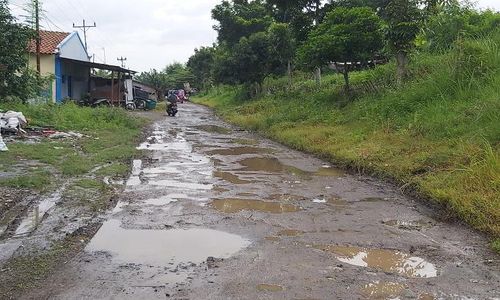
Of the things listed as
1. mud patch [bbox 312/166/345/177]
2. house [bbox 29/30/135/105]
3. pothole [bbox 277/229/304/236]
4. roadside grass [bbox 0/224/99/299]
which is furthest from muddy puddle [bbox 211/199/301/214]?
house [bbox 29/30/135/105]

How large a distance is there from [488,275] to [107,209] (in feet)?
15.6

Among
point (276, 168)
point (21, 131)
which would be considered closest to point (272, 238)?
point (276, 168)

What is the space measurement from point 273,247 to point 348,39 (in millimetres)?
12081

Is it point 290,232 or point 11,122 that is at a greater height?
point 11,122

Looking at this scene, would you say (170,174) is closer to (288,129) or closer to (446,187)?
(446,187)

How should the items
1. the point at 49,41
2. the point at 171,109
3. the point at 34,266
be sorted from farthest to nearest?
the point at 171,109 → the point at 49,41 → the point at 34,266

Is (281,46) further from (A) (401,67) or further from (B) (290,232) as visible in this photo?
(B) (290,232)

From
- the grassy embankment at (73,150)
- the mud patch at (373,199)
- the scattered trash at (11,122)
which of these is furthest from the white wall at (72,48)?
the mud patch at (373,199)

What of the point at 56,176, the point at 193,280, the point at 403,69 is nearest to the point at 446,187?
the point at 193,280

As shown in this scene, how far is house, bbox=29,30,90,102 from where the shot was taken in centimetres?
2492

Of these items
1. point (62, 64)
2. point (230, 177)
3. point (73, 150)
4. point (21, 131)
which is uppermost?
point (62, 64)

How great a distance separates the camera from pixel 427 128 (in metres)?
10.3

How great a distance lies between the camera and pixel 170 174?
9.16m

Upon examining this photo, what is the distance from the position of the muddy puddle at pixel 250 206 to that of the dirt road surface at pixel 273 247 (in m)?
0.02
